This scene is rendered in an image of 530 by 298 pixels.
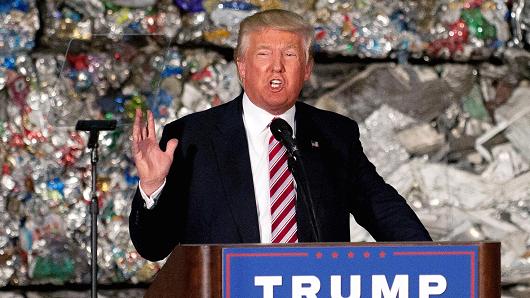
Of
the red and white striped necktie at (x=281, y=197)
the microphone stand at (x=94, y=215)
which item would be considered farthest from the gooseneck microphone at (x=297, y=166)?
the microphone stand at (x=94, y=215)

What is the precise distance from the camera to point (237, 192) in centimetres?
287

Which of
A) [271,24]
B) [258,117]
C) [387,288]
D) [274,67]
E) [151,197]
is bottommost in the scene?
[387,288]

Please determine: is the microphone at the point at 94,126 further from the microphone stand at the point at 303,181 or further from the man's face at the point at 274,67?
the microphone stand at the point at 303,181

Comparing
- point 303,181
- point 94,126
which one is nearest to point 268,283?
point 303,181

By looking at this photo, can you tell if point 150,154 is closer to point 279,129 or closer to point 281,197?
point 279,129

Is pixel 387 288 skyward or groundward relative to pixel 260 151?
groundward

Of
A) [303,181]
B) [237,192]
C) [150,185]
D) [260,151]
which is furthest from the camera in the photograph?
[260,151]

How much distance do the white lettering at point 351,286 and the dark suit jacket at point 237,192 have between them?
2.08 feet

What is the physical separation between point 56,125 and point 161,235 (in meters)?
1.51

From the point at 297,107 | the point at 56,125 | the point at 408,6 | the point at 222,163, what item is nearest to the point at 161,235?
the point at 222,163

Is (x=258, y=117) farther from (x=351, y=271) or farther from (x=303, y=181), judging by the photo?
(x=351, y=271)

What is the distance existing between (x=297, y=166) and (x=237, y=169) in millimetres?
437

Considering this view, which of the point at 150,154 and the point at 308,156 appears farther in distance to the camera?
the point at 308,156

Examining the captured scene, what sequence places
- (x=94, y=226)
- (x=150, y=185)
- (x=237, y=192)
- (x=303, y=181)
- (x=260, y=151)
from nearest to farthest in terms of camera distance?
(x=303, y=181) < (x=150, y=185) < (x=237, y=192) < (x=260, y=151) < (x=94, y=226)
